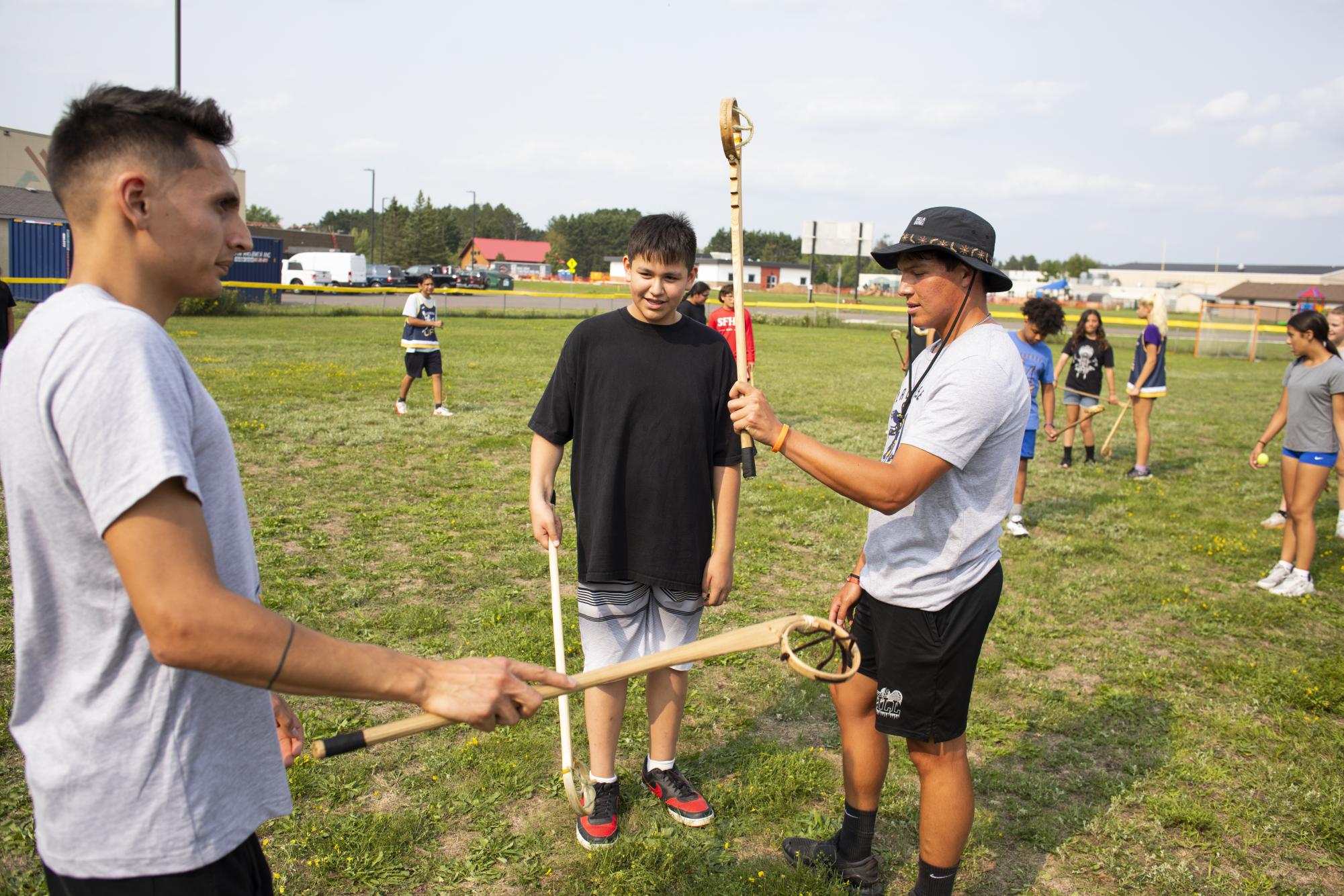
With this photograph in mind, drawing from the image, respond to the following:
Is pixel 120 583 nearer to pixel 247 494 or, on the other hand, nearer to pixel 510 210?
pixel 247 494

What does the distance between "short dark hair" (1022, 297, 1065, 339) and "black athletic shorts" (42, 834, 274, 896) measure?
8897mm

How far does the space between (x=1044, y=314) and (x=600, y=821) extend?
24.6 feet

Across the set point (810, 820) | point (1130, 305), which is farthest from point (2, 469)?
point (1130, 305)

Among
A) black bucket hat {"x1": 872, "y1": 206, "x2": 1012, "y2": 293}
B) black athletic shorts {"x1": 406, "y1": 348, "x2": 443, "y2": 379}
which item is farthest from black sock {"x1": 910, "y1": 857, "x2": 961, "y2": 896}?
black athletic shorts {"x1": 406, "y1": 348, "x2": 443, "y2": 379}

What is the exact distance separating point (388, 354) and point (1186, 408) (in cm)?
1692

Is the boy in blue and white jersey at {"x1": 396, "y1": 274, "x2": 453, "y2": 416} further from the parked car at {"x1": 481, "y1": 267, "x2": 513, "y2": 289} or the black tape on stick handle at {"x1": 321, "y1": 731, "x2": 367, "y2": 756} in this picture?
the parked car at {"x1": 481, "y1": 267, "x2": 513, "y2": 289}

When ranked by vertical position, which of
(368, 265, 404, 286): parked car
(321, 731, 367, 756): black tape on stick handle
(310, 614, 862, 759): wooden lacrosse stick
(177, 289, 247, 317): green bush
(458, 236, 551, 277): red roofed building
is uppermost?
(458, 236, 551, 277): red roofed building

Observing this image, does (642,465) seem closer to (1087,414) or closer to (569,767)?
(569,767)

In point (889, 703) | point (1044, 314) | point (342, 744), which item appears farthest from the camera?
point (1044, 314)

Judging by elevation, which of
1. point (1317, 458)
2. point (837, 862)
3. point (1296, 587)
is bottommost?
point (837, 862)

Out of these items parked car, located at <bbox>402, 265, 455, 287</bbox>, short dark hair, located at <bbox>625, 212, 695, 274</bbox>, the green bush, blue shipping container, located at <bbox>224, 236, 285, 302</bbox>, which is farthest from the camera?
parked car, located at <bbox>402, 265, 455, 287</bbox>

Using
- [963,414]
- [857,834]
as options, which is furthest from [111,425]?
[857,834]

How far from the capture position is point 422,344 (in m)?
12.5

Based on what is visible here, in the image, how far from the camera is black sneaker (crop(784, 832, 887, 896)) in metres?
3.46
